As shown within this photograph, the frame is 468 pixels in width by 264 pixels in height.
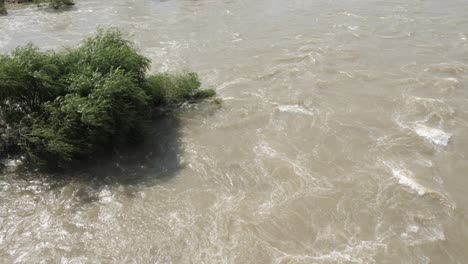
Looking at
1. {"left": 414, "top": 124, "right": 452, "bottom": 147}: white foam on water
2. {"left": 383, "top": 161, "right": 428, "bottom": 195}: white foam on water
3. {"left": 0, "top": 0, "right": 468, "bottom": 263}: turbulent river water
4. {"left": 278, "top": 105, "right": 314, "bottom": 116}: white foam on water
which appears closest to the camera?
{"left": 0, "top": 0, "right": 468, "bottom": 263}: turbulent river water

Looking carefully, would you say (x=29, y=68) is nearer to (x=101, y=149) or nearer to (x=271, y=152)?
(x=101, y=149)

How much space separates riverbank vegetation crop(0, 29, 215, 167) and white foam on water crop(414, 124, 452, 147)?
11.1 metres

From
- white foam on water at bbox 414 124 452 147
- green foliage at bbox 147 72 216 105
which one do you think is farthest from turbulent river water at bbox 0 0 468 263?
green foliage at bbox 147 72 216 105

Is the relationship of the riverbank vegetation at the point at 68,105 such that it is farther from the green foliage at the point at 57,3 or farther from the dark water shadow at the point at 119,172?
the green foliage at the point at 57,3

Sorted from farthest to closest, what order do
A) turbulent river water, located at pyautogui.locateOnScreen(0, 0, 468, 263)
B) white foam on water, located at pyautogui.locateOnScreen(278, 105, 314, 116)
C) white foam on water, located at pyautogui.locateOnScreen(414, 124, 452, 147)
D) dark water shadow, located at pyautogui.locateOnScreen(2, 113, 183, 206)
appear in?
white foam on water, located at pyautogui.locateOnScreen(278, 105, 314, 116)
white foam on water, located at pyautogui.locateOnScreen(414, 124, 452, 147)
dark water shadow, located at pyautogui.locateOnScreen(2, 113, 183, 206)
turbulent river water, located at pyautogui.locateOnScreen(0, 0, 468, 263)

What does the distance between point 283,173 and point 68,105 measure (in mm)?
7905

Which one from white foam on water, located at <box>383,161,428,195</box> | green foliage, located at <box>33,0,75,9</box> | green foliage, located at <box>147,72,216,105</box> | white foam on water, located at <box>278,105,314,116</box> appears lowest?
white foam on water, located at <box>383,161,428,195</box>

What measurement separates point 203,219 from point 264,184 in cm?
258

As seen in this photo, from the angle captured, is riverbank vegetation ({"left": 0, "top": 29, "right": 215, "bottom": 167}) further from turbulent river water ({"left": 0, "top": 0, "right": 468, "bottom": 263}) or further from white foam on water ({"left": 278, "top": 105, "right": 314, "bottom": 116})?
white foam on water ({"left": 278, "top": 105, "right": 314, "bottom": 116})

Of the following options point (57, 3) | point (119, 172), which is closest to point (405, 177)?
point (119, 172)

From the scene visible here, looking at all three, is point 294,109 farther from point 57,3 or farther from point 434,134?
point 57,3

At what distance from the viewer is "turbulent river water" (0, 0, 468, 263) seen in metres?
12.2

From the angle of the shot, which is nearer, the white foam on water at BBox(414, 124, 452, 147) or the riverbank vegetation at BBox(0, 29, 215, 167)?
the riverbank vegetation at BBox(0, 29, 215, 167)

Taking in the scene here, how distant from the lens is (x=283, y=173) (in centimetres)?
1482
